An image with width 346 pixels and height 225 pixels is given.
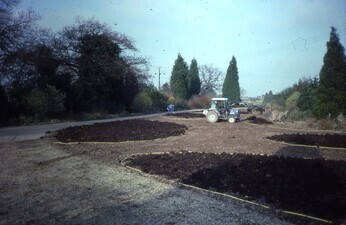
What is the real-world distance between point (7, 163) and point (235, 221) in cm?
747

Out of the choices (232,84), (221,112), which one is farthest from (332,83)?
(232,84)

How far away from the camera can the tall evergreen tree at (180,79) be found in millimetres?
57312

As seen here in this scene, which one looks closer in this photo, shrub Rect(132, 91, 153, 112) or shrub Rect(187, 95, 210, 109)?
shrub Rect(132, 91, 153, 112)

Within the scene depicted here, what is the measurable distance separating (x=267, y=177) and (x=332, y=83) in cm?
1856

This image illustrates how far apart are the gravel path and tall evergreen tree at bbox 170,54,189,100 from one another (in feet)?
162

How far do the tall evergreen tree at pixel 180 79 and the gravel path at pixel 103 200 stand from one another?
49339mm

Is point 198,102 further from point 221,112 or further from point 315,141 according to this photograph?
point 315,141

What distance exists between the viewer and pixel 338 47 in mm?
22656

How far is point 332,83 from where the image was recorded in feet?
71.9

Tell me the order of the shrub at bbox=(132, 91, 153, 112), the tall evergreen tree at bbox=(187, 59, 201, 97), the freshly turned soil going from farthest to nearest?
the tall evergreen tree at bbox=(187, 59, 201, 97) < the shrub at bbox=(132, 91, 153, 112) < the freshly turned soil

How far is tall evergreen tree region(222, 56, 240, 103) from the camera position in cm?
6875

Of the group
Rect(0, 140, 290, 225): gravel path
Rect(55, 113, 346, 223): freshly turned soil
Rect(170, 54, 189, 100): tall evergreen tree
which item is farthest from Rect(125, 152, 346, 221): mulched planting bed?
Rect(170, 54, 189, 100): tall evergreen tree

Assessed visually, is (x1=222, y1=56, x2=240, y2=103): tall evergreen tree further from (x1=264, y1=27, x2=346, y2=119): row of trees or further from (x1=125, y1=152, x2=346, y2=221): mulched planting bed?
(x1=125, y1=152, x2=346, y2=221): mulched planting bed

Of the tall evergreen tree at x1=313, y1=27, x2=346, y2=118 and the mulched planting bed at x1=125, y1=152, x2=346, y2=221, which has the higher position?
the tall evergreen tree at x1=313, y1=27, x2=346, y2=118
